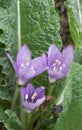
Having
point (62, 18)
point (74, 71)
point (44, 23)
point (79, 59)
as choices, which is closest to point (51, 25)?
point (44, 23)

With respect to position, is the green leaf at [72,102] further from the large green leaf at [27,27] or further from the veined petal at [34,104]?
the large green leaf at [27,27]

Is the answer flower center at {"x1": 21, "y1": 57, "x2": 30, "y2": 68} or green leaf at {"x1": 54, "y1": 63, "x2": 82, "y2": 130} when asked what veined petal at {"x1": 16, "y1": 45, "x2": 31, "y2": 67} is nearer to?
flower center at {"x1": 21, "y1": 57, "x2": 30, "y2": 68}

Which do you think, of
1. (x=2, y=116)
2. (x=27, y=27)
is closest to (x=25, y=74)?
(x=2, y=116)

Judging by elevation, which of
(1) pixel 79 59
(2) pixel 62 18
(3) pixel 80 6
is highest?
(3) pixel 80 6

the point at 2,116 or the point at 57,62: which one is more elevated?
the point at 57,62

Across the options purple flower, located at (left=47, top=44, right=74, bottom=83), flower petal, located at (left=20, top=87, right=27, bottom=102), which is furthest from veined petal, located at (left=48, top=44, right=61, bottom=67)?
flower petal, located at (left=20, top=87, right=27, bottom=102)

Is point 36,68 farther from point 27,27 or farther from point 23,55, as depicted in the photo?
point 27,27

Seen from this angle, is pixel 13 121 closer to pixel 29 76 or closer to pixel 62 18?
pixel 29 76
